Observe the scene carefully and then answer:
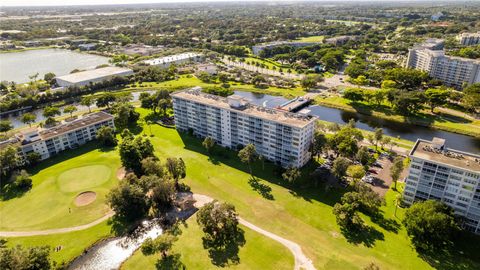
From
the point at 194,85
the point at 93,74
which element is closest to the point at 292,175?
the point at 194,85

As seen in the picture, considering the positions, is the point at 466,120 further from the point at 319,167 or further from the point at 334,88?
the point at 319,167

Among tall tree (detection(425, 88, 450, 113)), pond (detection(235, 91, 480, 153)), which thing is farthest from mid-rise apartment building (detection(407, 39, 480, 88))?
pond (detection(235, 91, 480, 153))

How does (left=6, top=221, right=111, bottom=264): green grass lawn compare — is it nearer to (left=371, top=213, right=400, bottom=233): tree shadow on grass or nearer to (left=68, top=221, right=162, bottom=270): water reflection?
(left=68, top=221, right=162, bottom=270): water reflection

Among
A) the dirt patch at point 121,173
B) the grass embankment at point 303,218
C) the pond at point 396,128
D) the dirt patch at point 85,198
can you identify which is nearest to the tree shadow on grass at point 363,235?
the grass embankment at point 303,218

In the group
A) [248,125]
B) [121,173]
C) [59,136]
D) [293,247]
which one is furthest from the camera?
[59,136]

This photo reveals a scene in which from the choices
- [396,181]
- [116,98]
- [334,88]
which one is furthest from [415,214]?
[116,98]

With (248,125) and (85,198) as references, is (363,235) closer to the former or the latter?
(248,125)
